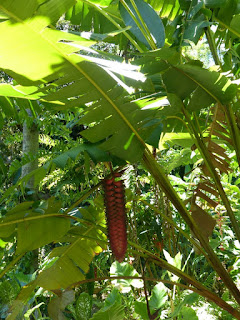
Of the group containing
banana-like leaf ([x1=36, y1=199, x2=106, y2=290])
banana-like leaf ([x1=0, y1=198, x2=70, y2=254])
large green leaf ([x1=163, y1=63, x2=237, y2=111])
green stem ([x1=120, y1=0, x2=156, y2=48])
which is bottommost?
banana-like leaf ([x1=36, y1=199, x2=106, y2=290])

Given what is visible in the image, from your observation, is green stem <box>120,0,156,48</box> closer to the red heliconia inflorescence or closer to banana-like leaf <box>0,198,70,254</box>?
the red heliconia inflorescence

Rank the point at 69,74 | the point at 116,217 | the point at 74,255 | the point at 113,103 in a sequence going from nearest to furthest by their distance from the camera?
the point at 69,74
the point at 113,103
the point at 116,217
the point at 74,255

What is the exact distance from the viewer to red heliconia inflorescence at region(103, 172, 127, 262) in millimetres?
1109

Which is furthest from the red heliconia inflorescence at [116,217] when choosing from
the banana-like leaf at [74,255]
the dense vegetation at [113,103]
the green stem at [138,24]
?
the green stem at [138,24]

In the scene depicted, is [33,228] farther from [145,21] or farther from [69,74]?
[145,21]

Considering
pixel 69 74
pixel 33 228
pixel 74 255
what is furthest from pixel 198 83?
pixel 74 255

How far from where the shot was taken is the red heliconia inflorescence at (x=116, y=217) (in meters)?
1.11

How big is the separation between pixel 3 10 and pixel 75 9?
3.56 feet

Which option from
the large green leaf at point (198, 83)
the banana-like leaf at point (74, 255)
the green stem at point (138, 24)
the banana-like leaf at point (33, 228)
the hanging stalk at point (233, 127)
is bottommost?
the banana-like leaf at point (74, 255)

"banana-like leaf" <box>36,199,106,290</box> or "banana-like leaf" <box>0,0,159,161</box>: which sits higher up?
"banana-like leaf" <box>0,0,159,161</box>

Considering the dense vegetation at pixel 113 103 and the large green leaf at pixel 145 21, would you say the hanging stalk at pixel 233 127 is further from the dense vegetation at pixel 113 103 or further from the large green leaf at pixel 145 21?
the large green leaf at pixel 145 21

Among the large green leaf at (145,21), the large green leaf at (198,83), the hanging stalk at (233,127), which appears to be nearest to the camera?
the large green leaf at (198,83)

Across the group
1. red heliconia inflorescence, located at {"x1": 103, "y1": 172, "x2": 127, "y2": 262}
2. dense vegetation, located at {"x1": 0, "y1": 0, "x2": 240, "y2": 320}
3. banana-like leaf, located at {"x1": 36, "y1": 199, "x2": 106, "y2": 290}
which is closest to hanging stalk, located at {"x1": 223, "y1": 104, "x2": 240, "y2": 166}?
dense vegetation, located at {"x1": 0, "y1": 0, "x2": 240, "y2": 320}

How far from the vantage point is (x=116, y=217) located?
112 centimetres
